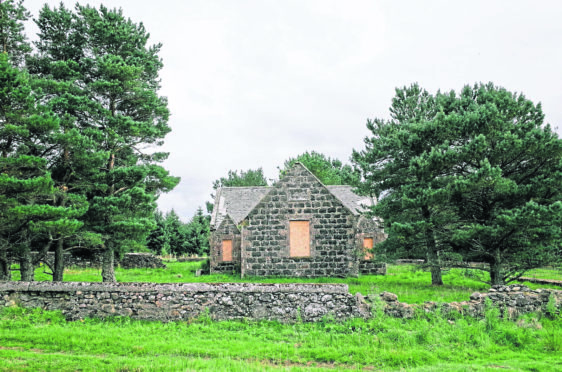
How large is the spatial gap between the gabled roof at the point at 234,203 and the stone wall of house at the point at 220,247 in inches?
34.7

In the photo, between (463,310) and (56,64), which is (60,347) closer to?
(463,310)

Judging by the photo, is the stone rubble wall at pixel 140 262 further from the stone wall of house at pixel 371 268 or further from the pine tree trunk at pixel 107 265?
the stone wall of house at pixel 371 268

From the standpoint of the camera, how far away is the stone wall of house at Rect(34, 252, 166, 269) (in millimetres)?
28141

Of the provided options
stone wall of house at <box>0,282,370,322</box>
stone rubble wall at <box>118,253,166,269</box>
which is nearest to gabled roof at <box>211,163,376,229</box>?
stone rubble wall at <box>118,253,166,269</box>

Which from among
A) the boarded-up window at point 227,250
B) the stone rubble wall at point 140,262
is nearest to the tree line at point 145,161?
the boarded-up window at point 227,250

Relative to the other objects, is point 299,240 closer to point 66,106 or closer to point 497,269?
point 497,269

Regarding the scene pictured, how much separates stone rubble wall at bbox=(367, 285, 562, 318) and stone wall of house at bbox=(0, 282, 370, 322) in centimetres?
88

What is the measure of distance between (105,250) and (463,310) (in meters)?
17.0

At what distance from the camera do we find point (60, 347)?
8469 mm

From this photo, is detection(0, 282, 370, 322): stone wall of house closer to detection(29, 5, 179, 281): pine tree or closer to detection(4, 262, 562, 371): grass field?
detection(4, 262, 562, 371): grass field

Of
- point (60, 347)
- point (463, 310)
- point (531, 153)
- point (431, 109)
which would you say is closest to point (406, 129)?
point (431, 109)

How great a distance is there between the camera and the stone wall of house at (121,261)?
2814 cm

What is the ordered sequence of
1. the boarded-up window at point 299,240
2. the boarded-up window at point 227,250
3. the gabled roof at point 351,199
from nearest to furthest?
the boarded-up window at point 299,240 < the boarded-up window at point 227,250 < the gabled roof at point 351,199

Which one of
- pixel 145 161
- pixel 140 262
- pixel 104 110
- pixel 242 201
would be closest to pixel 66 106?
pixel 104 110
